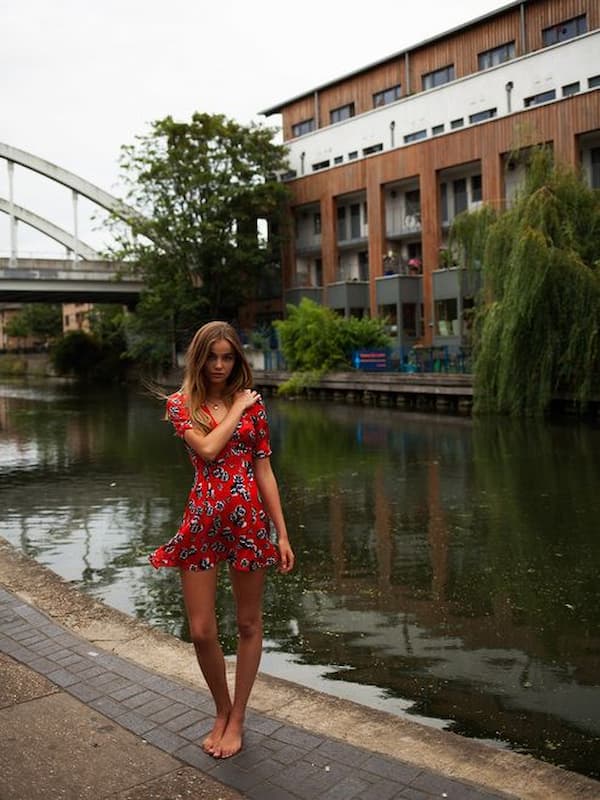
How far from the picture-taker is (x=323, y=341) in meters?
38.6

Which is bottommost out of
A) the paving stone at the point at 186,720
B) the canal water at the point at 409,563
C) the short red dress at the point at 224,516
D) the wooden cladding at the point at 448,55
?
the canal water at the point at 409,563

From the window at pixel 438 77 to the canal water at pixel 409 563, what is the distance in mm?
29132

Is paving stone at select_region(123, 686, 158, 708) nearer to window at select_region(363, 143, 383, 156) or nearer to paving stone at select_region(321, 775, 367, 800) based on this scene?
paving stone at select_region(321, 775, 367, 800)

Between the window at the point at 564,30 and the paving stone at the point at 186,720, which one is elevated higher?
the window at the point at 564,30

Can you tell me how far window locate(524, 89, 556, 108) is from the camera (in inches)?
1487

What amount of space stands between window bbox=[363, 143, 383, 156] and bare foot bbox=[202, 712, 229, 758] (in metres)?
44.4

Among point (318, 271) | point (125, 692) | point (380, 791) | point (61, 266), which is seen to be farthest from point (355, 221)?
point (380, 791)

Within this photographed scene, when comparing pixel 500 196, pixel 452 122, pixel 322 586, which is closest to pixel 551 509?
pixel 322 586

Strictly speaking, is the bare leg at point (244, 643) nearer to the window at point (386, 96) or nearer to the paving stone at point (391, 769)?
the paving stone at point (391, 769)

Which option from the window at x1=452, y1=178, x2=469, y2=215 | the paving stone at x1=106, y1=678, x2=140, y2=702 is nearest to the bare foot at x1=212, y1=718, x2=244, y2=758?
the paving stone at x1=106, y1=678, x2=140, y2=702

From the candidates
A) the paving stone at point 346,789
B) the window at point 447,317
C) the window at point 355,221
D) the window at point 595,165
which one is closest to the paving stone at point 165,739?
the paving stone at point 346,789

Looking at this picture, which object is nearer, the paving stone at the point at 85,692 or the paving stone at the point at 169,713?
the paving stone at the point at 169,713

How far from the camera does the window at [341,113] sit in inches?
1970

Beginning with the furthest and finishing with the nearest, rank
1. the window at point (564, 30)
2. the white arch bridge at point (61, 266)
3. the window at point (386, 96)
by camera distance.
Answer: the white arch bridge at point (61, 266) < the window at point (386, 96) < the window at point (564, 30)
